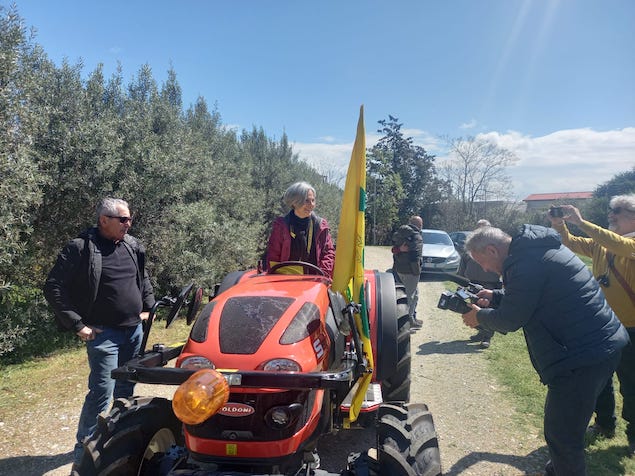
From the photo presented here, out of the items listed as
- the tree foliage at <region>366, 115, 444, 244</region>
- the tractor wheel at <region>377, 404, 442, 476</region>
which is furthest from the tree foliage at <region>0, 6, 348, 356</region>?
the tree foliage at <region>366, 115, 444, 244</region>

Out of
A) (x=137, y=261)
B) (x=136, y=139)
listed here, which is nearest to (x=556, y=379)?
(x=137, y=261)

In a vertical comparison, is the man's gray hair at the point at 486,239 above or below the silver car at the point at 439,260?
above

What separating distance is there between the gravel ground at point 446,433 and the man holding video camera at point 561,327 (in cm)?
96

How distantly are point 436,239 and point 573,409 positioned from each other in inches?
493

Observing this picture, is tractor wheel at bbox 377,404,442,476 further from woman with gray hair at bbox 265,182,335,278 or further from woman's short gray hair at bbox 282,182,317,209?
woman's short gray hair at bbox 282,182,317,209

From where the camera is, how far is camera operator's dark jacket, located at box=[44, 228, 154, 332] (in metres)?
2.90

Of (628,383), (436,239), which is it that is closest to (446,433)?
(628,383)

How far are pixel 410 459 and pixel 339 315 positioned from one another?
83 cm

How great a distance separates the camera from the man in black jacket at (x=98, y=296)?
295 centimetres

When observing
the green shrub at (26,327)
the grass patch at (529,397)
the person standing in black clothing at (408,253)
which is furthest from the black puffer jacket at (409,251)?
the green shrub at (26,327)

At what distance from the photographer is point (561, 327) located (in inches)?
99.5

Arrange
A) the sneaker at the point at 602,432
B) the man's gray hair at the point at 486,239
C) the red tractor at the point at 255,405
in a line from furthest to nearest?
the sneaker at the point at 602,432, the man's gray hair at the point at 486,239, the red tractor at the point at 255,405

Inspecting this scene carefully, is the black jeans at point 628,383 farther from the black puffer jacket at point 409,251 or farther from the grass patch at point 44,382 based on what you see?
the grass patch at point 44,382

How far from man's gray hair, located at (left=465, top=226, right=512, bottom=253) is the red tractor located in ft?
3.13
